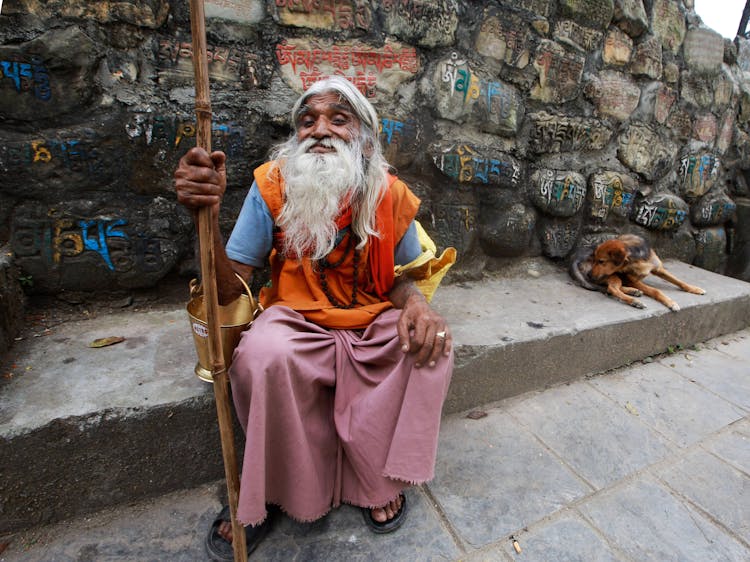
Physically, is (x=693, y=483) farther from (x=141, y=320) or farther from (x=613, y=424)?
(x=141, y=320)

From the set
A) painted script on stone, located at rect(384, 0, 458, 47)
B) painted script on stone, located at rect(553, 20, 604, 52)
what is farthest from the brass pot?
painted script on stone, located at rect(553, 20, 604, 52)

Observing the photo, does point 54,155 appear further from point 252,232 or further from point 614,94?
point 614,94

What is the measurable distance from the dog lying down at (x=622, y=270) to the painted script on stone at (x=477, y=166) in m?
0.88

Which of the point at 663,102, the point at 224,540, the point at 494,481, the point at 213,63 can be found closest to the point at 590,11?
the point at 663,102

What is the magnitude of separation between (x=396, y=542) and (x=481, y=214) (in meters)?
2.21

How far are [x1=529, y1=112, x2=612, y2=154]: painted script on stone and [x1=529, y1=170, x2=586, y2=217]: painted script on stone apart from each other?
19 cm

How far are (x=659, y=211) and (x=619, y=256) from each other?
1092mm

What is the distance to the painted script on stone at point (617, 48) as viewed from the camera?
3.13 meters

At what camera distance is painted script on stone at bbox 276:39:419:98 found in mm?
2199

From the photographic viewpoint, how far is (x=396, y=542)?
146cm

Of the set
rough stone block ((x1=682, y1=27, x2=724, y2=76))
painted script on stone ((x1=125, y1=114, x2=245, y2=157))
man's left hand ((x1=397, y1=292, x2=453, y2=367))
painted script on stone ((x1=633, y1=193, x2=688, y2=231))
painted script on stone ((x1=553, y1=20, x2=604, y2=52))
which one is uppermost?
rough stone block ((x1=682, y1=27, x2=724, y2=76))

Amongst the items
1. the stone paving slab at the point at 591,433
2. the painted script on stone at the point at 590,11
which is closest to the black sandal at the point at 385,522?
the stone paving slab at the point at 591,433

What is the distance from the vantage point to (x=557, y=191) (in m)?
3.14

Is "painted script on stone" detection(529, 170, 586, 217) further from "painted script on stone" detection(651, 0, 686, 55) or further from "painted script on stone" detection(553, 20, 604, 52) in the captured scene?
"painted script on stone" detection(651, 0, 686, 55)
